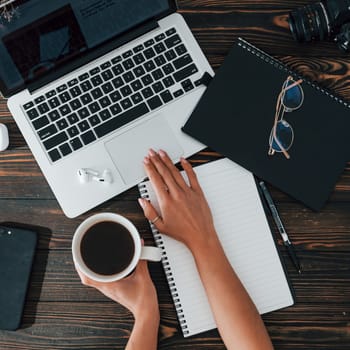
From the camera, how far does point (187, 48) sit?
99cm

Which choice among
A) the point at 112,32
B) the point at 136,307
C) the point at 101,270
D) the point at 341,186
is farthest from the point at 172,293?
the point at 112,32

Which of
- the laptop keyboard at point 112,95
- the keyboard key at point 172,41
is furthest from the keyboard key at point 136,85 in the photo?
the keyboard key at point 172,41

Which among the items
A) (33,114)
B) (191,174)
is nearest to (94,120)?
(33,114)

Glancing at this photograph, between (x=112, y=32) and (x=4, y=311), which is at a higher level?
(x=112, y=32)

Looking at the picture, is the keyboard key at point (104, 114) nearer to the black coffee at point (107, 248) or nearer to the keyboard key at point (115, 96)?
the keyboard key at point (115, 96)

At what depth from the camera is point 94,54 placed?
3.17 ft

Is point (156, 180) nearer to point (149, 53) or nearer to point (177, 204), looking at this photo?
point (177, 204)

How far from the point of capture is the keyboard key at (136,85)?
3.18ft

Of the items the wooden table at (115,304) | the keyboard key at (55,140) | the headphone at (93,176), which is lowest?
the wooden table at (115,304)

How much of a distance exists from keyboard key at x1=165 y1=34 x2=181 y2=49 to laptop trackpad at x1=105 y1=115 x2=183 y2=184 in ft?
0.50

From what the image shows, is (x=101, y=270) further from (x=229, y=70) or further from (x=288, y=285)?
(x=229, y=70)

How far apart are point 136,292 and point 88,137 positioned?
1.06ft

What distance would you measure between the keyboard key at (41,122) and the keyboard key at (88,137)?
0.25 ft

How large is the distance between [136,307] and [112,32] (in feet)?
1.80
